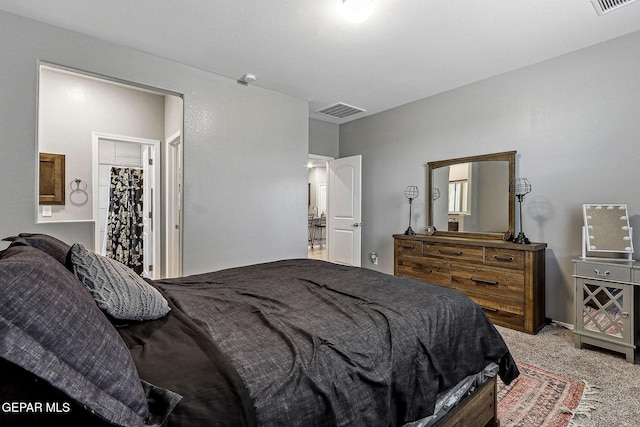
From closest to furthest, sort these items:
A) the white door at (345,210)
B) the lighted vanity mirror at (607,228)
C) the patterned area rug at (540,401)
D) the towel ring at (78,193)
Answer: the patterned area rug at (540,401) → the lighted vanity mirror at (607,228) → the towel ring at (78,193) → the white door at (345,210)

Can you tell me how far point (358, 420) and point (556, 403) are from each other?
1.68 metres

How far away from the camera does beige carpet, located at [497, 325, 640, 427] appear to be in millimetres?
1795

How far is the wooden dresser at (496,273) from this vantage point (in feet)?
9.80

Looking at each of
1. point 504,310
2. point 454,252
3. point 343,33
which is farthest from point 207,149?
point 504,310

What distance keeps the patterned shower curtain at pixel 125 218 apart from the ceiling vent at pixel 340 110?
3037 millimetres

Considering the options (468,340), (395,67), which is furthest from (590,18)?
(468,340)

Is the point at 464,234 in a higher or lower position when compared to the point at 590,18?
lower

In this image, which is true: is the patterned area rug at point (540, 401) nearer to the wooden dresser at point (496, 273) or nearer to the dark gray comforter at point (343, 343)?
the dark gray comforter at point (343, 343)

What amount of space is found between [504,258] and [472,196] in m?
0.94

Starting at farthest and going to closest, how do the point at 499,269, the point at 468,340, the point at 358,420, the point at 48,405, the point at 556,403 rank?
the point at 499,269, the point at 556,403, the point at 468,340, the point at 358,420, the point at 48,405

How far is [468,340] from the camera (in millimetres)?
1520

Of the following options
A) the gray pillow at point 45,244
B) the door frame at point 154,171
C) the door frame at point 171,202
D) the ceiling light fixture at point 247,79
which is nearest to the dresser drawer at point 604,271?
the gray pillow at point 45,244

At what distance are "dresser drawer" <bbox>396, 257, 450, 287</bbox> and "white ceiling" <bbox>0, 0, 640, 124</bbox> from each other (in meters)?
2.17

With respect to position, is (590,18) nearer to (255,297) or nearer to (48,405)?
(255,297)
